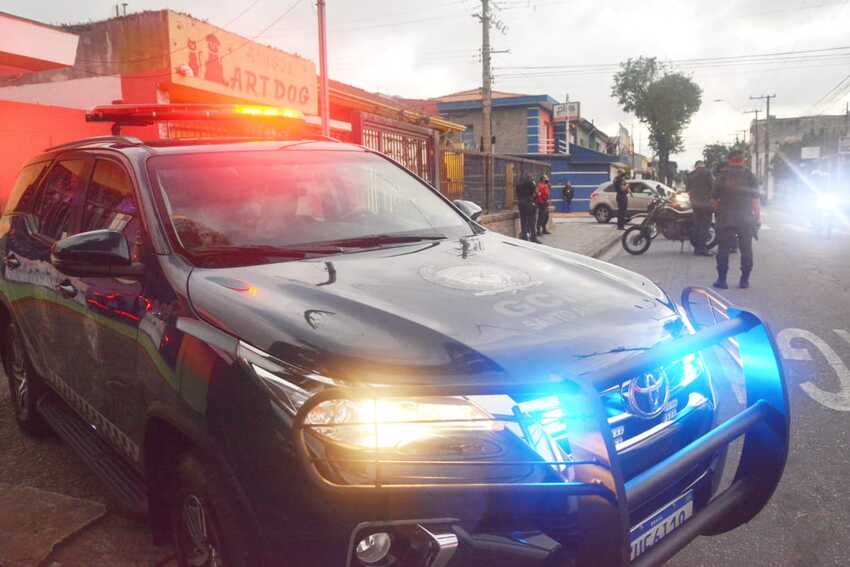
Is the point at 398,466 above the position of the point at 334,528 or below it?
above

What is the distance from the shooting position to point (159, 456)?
2.50 meters

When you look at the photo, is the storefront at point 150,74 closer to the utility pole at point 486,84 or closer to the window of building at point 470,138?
the utility pole at point 486,84

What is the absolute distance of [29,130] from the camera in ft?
43.5

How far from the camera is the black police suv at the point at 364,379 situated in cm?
171

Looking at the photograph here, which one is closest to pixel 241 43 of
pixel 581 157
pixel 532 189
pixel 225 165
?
pixel 532 189

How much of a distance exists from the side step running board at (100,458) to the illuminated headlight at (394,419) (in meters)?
1.22

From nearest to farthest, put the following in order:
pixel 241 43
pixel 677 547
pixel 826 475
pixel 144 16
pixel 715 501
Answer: pixel 677 547, pixel 715 501, pixel 826 475, pixel 144 16, pixel 241 43

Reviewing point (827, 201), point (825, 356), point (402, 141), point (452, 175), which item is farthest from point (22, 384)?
point (827, 201)

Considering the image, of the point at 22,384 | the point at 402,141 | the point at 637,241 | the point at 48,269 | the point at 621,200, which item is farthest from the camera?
the point at 621,200

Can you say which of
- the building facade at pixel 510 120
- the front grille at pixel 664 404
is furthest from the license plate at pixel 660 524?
the building facade at pixel 510 120

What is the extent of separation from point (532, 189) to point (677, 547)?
602 inches

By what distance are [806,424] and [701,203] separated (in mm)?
10891

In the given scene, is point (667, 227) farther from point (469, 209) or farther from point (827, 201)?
point (469, 209)

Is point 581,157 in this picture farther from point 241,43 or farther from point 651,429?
point 651,429
